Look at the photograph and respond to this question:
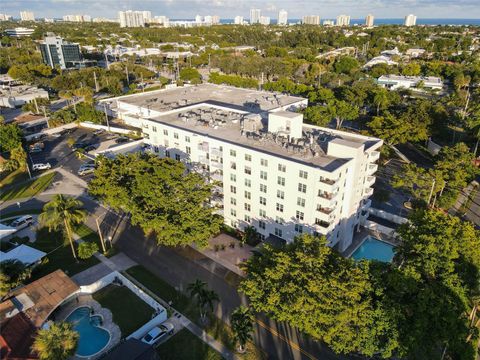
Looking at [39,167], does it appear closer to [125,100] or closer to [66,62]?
[125,100]

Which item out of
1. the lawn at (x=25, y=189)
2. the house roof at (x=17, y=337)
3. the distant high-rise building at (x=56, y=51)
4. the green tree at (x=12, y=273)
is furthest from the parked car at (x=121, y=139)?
the distant high-rise building at (x=56, y=51)

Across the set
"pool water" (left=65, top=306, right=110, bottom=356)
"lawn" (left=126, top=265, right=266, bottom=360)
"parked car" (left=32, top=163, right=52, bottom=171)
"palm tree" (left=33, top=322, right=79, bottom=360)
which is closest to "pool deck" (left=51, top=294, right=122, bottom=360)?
"pool water" (left=65, top=306, right=110, bottom=356)

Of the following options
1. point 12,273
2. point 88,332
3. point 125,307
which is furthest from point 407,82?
point 12,273

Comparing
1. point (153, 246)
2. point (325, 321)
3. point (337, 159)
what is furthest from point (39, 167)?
point (325, 321)

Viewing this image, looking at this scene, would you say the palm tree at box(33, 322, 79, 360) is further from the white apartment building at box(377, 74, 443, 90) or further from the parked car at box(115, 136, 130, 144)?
the white apartment building at box(377, 74, 443, 90)

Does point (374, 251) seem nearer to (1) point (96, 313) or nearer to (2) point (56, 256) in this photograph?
(1) point (96, 313)

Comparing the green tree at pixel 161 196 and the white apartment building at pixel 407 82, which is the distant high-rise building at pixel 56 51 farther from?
the white apartment building at pixel 407 82
